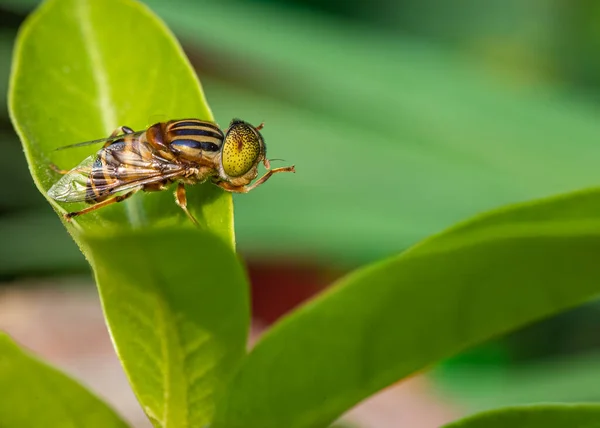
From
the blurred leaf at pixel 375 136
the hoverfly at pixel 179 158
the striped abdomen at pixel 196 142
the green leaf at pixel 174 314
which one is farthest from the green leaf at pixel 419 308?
the blurred leaf at pixel 375 136

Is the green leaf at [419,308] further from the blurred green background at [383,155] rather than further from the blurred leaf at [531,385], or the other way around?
the blurred green background at [383,155]

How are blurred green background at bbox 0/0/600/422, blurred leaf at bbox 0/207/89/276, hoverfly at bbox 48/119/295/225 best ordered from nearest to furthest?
hoverfly at bbox 48/119/295/225 < blurred green background at bbox 0/0/600/422 < blurred leaf at bbox 0/207/89/276

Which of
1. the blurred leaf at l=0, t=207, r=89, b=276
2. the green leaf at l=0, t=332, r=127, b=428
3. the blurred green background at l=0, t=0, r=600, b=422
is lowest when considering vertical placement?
the green leaf at l=0, t=332, r=127, b=428

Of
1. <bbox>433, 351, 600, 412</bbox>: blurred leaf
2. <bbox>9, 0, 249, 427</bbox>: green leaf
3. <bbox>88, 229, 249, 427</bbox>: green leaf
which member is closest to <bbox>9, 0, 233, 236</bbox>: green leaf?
<bbox>9, 0, 249, 427</bbox>: green leaf

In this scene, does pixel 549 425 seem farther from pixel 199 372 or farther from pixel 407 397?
pixel 407 397

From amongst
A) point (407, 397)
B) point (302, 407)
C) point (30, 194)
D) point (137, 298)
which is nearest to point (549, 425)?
point (302, 407)

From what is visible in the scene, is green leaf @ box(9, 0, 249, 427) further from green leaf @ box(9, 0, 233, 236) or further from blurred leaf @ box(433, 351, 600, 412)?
blurred leaf @ box(433, 351, 600, 412)
